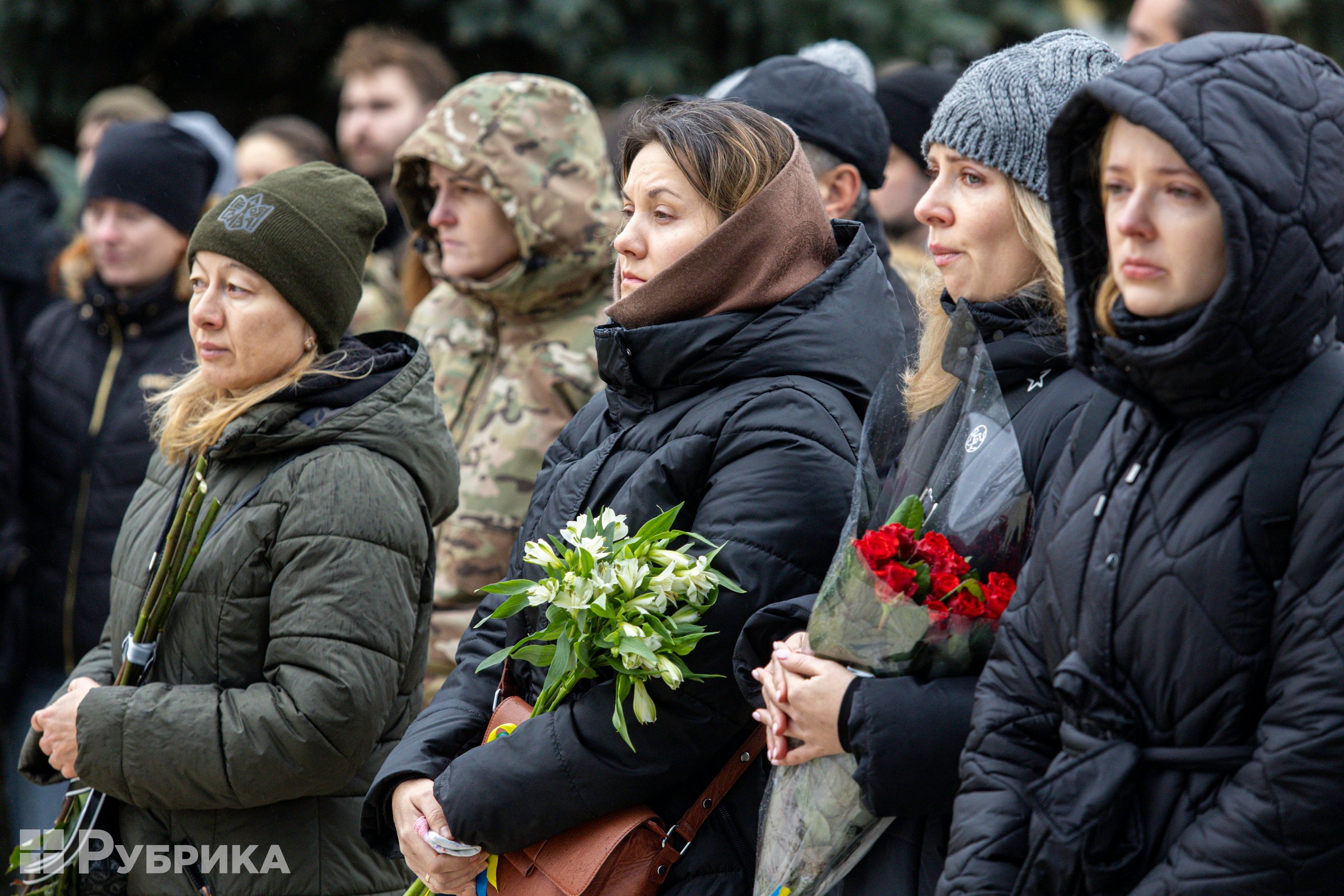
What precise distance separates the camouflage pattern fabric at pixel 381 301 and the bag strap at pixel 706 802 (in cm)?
357

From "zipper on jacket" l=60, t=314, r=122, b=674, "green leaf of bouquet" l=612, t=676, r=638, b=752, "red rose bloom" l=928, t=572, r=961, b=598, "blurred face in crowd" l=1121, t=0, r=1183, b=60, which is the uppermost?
"blurred face in crowd" l=1121, t=0, r=1183, b=60

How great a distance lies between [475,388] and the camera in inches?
192

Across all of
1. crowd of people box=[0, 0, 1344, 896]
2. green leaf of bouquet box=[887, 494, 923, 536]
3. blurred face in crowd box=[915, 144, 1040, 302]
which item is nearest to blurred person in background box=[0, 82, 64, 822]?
crowd of people box=[0, 0, 1344, 896]

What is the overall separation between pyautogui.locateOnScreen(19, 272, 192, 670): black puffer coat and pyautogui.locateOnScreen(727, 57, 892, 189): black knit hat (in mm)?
2494

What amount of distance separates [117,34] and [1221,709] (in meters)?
8.48

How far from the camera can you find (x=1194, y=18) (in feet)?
16.9

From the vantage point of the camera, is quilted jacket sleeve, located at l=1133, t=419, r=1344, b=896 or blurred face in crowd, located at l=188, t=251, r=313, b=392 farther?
blurred face in crowd, located at l=188, t=251, r=313, b=392

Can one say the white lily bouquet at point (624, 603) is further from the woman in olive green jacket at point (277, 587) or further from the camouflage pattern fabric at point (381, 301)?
the camouflage pattern fabric at point (381, 301)

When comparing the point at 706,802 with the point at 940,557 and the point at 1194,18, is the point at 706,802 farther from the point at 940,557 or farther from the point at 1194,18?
the point at 1194,18

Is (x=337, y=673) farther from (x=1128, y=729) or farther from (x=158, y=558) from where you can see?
(x=1128, y=729)

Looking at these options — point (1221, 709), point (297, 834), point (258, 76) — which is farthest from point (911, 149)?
point (258, 76)

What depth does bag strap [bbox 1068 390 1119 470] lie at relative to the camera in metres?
2.41

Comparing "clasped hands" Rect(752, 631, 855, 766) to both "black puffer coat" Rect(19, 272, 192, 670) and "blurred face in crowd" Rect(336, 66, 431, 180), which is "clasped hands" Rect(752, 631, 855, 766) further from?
"blurred face in crowd" Rect(336, 66, 431, 180)

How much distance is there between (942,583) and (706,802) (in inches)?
29.9
